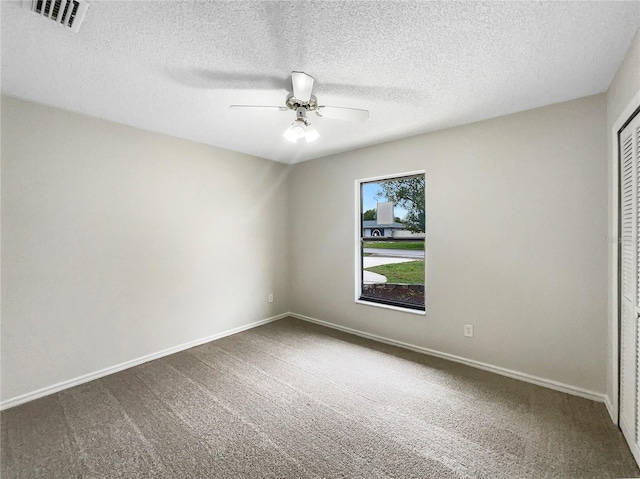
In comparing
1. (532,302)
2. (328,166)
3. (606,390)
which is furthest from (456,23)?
(606,390)

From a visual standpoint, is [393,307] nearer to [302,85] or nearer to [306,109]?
[306,109]

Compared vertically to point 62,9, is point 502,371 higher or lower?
lower

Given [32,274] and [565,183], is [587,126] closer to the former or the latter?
[565,183]

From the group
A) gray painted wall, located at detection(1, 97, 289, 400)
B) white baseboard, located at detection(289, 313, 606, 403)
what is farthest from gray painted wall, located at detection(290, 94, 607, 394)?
gray painted wall, located at detection(1, 97, 289, 400)

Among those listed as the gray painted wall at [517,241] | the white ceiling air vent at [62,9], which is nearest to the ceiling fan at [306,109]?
the white ceiling air vent at [62,9]

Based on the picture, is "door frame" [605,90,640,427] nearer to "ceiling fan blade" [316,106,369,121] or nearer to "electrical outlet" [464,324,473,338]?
"electrical outlet" [464,324,473,338]

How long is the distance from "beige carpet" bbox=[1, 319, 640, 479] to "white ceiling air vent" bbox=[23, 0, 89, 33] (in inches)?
100

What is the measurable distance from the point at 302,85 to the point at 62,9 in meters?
1.30

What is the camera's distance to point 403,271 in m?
3.56

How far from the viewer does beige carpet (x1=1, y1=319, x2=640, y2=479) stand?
1.61 m

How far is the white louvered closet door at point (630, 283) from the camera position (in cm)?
164

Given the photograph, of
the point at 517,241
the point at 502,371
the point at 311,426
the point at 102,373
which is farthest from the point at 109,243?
the point at 502,371

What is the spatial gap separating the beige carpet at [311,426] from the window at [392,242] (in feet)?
3.26

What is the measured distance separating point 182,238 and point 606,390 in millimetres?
4305
